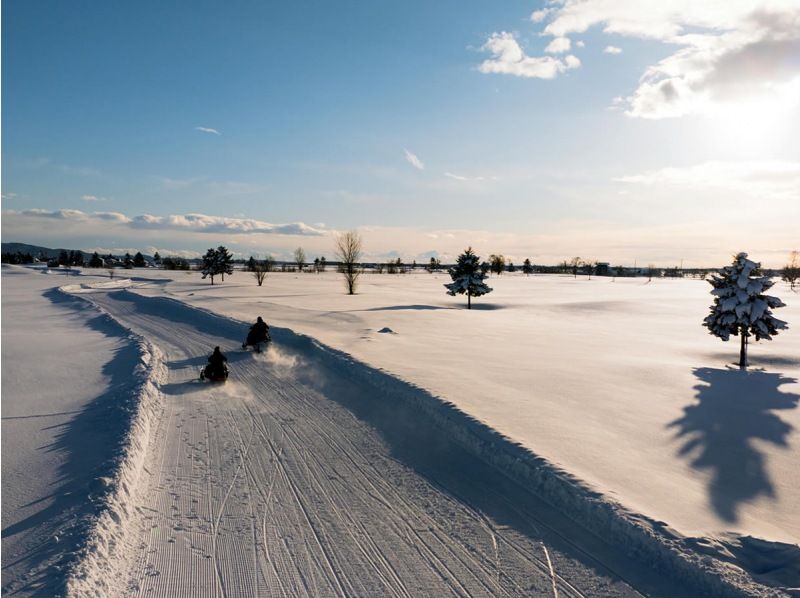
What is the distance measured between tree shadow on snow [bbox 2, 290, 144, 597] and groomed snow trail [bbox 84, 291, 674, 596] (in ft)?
2.13

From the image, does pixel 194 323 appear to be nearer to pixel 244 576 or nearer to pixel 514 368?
pixel 514 368

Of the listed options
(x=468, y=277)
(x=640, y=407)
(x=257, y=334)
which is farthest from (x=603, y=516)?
(x=468, y=277)

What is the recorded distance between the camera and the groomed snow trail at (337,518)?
5.22 m

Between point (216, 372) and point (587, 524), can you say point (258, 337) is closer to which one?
point (216, 372)

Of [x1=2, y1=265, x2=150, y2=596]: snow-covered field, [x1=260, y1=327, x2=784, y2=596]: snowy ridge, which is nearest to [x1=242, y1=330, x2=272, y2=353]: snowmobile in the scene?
[x1=2, y1=265, x2=150, y2=596]: snow-covered field

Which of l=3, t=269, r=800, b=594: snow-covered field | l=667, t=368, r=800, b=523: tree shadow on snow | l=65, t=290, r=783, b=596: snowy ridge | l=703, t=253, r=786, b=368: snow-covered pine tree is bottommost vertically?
l=667, t=368, r=800, b=523: tree shadow on snow

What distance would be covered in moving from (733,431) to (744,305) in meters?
15.4

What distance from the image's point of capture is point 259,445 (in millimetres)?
9156

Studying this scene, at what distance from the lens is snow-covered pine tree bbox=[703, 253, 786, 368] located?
22.3 metres

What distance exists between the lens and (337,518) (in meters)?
6.48

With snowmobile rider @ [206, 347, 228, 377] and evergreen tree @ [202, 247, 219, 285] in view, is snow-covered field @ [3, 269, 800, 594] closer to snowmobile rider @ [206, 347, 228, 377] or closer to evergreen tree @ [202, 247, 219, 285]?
snowmobile rider @ [206, 347, 228, 377]

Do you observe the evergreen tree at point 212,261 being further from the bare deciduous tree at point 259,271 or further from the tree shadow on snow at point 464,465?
the tree shadow on snow at point 464,465

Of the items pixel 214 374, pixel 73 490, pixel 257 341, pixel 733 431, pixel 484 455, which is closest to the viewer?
pixel 73 490

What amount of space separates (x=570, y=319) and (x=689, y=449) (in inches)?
1259
